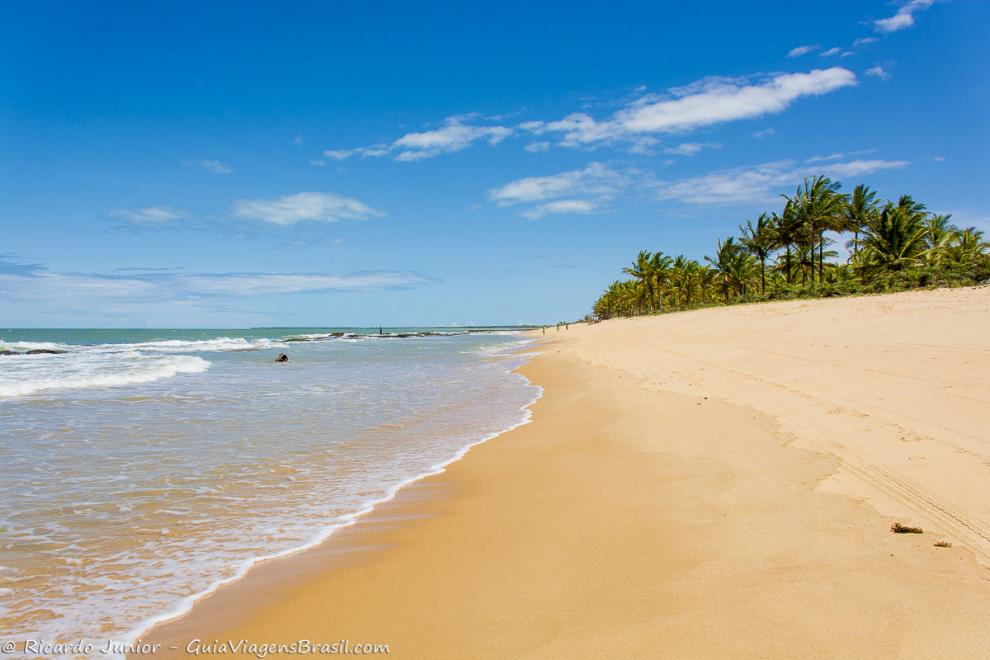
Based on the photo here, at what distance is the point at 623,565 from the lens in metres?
4.03

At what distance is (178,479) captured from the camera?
719cm

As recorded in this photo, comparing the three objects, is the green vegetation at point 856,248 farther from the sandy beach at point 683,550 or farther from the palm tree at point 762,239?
the sandy beach at point 683,550

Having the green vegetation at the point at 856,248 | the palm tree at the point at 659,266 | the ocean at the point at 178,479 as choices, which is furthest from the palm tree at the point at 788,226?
the ocean at the point at 178,479

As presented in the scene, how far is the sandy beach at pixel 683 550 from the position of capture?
3070 mm

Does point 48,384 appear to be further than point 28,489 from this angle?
Yes

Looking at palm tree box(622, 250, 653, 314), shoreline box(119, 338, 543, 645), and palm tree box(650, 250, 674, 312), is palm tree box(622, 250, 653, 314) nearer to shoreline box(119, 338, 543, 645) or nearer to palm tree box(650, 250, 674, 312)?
palm tree box(650, 250, 674, 312)

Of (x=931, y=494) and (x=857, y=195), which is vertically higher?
(x=857, y=195)

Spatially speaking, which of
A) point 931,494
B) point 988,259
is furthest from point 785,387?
point 988,259

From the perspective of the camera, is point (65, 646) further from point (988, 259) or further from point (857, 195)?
point (857, 195)

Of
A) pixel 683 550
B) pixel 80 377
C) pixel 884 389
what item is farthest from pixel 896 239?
pixel 80 377

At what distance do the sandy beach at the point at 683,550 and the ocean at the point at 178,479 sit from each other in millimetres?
510

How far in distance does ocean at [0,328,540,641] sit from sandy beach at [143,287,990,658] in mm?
510

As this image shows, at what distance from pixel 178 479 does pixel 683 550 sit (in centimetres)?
624

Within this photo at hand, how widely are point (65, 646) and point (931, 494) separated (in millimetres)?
6406
